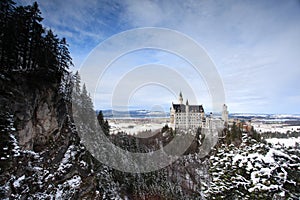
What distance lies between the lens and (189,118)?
7212cm

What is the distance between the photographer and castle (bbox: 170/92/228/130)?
Answer: 228ft

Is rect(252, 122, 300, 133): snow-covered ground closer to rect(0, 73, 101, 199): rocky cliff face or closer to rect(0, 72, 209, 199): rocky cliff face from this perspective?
rect(0, 72, 209, 199): rocky cliff face

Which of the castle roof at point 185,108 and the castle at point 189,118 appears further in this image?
the castle roof at point 185,108

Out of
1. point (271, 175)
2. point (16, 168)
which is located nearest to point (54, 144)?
point (16, 168)

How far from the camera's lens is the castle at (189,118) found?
69438 mm

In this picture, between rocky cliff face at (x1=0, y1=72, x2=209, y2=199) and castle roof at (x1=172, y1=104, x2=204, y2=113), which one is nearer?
rocky cliff face at (x1=0, y1=72, x2=209, y2=199)

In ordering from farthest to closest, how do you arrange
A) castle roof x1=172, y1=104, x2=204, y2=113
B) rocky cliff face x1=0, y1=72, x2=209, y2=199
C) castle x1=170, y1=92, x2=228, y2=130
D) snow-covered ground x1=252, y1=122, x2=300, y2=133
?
snow-covered ground x1=252, y1=122, x2=300, y2=133 → castle roof x1=172, y1=104, x2=204, y2=113 → castle x1=170, y1=92, x2=228, y2=130 → rocky cliff face x1=0, y1=72, x2=209, y2=199

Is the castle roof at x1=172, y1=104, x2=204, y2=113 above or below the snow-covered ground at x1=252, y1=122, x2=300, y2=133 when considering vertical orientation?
above

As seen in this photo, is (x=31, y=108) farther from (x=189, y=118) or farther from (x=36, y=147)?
(x=189, y=118)

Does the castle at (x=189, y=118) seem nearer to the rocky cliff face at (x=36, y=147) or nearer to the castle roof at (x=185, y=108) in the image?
the castle roof at (x=185, y=108)

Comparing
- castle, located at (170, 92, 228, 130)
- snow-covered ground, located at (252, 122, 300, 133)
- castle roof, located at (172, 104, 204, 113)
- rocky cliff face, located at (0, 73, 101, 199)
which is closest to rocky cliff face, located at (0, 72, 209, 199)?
rocky cliff face, located at (0, 73, 101, 199)

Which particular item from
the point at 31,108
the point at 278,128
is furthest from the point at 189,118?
the point at 278,128

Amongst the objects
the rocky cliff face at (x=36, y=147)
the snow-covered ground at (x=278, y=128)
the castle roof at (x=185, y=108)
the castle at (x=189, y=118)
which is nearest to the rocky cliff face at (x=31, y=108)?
the rocky cliff face at (x=36, y=147)

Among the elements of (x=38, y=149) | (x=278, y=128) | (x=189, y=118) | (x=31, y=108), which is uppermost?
(x=31, y=108)
